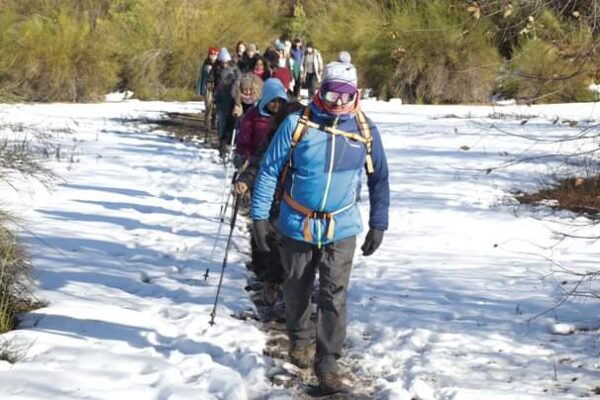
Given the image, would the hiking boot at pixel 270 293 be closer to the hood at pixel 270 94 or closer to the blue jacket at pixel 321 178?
the hood at pixel 270 94

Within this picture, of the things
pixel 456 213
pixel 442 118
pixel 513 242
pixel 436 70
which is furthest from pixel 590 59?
Answer: pixel 436 70

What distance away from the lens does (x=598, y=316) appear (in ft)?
20.6

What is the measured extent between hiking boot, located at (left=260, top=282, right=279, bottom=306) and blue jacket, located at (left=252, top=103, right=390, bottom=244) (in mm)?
1924

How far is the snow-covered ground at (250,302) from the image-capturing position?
5051mm

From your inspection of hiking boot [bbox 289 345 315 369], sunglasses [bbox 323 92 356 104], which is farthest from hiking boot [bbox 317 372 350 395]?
sunglasses [bbox 323 92 356 104]

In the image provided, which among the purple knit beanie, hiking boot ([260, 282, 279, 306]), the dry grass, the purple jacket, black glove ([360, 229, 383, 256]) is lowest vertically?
hiking boot ([260, 282, 279, 306])

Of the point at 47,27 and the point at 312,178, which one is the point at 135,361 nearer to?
the point at 312,178

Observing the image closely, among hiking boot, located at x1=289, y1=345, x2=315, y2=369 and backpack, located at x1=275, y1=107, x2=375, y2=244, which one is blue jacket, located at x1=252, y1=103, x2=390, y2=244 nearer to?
backpack, located at x1=275, y1=107, x2=375, y2=244

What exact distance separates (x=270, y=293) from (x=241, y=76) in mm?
3565

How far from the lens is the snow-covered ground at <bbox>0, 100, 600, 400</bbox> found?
5.05m

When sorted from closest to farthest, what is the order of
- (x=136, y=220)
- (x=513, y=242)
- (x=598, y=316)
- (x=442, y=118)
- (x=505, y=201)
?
1. (x=598, y=316)
2. (x=513, y=242)
3. (x=136, y=220)
4. (x=505, y=201)
5. (x=442, y=118)

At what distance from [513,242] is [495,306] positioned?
7.79ft

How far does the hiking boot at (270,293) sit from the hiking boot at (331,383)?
1911 millimetres

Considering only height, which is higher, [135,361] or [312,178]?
[312,178]
